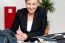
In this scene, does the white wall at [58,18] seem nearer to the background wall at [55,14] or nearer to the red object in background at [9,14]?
the background wall at [55,14]

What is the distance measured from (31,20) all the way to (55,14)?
2414mm

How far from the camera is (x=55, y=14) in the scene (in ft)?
15.7

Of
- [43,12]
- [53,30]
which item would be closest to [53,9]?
[53,30]

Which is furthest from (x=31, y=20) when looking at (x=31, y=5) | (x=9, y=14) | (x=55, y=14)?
(x=55, y=14)

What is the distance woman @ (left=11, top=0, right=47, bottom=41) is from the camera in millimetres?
2330

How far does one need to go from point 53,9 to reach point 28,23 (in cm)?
235

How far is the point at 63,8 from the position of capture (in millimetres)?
4723

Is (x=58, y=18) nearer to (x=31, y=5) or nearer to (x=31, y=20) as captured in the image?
(x=31, y=20)

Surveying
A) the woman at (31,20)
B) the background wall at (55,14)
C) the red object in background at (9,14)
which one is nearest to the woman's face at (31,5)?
the woman at (31,20)

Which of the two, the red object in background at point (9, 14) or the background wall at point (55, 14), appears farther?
the background wall at point (55, 14)

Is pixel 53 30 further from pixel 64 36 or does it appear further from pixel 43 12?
pixel 64 36

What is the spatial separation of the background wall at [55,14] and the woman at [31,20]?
7.35ft

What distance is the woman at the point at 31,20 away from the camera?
2330 mm

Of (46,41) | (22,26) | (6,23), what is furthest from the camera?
(6,23)
